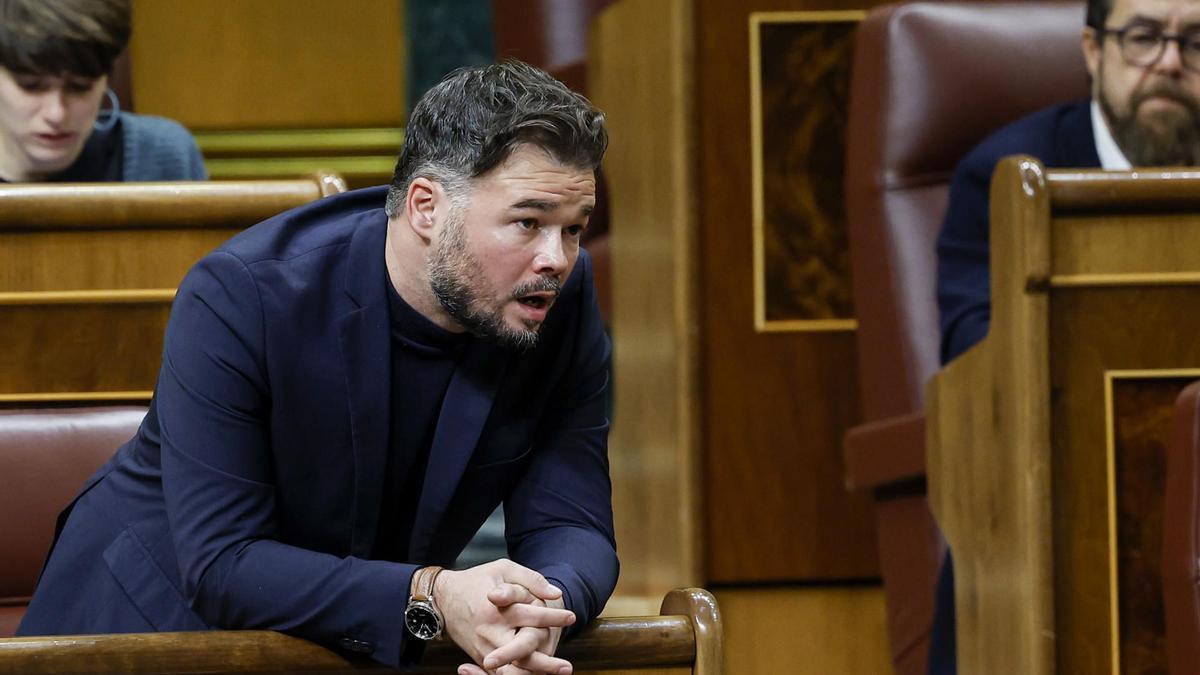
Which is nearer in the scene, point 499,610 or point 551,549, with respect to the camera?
point 499,610

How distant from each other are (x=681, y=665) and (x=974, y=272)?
642 mm

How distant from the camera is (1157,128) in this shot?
146cm

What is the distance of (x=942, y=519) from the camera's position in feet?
4.33

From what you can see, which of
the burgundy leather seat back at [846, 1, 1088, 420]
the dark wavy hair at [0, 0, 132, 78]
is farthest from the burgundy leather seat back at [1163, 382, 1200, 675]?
the dark wavy hair at [0, 0, 132, 78]

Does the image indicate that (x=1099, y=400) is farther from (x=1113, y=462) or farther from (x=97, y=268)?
(x=97, y=268)

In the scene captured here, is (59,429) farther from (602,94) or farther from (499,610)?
(602,94)

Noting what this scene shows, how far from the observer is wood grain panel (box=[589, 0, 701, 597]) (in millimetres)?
1565

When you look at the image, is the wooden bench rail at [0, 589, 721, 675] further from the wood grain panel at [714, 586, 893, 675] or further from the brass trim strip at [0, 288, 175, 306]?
the wood grain panel at [714, 586, 893, 675]

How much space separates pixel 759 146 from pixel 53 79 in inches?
23.4

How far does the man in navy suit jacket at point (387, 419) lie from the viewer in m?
0.88

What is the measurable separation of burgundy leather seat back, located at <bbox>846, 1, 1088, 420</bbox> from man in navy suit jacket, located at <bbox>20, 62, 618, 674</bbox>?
526 mm

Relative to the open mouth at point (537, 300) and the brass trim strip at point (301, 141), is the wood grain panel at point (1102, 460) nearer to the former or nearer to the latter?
the open mouth at point (537, 300)

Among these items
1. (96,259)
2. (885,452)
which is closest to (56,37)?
(96,259)

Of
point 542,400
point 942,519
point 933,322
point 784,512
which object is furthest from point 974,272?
point 542,400
